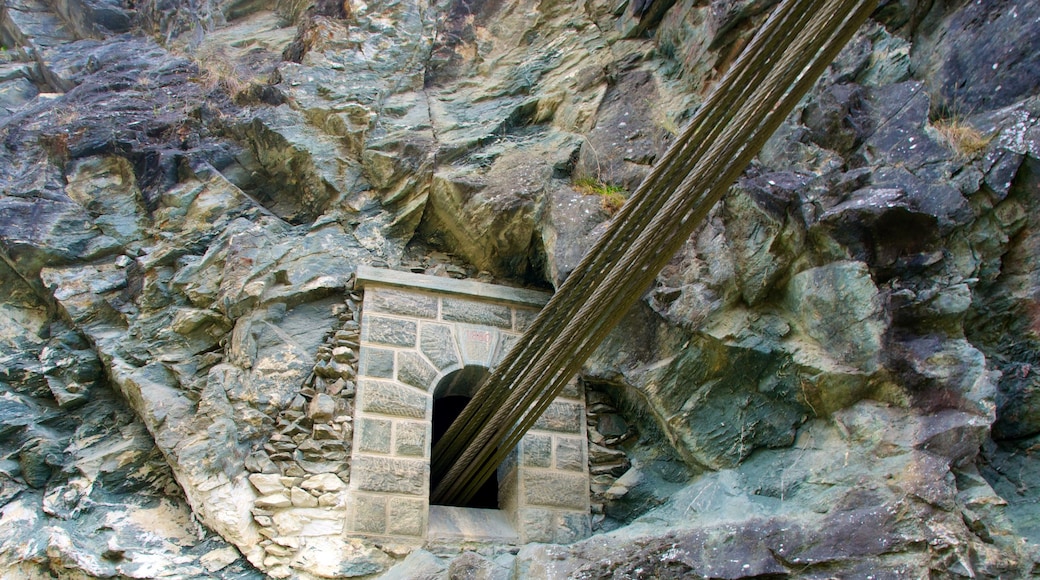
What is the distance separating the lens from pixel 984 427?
428cm

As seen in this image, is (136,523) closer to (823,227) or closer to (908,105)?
(823,227)

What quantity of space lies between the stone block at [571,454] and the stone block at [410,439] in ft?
2.98

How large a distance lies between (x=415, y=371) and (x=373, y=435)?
0.55 metres

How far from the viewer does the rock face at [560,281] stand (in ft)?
14.7

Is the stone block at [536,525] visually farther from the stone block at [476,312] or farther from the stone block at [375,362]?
the stone block at [476,312]

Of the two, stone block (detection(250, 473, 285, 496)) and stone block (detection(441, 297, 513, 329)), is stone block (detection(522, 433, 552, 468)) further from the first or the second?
stone block (detection(250, 473, 285, 496))

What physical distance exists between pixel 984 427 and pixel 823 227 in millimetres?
1370

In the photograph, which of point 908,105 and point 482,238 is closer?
point 908,105

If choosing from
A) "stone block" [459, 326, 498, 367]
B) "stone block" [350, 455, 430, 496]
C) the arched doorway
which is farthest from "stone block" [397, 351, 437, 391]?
"stone block" [350, 455, 430, 496]

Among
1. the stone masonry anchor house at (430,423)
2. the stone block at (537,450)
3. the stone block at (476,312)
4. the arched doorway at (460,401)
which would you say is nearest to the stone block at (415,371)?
the stone masonry anchor house at (430,423)

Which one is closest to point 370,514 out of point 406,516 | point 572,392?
point 406,516

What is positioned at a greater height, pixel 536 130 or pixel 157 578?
pixel 536 130

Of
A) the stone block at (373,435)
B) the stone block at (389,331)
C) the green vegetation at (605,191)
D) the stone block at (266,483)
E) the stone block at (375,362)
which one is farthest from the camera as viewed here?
the green vegetation at (605,191)

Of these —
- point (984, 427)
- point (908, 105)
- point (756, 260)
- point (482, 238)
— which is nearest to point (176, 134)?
point (482, 238)
